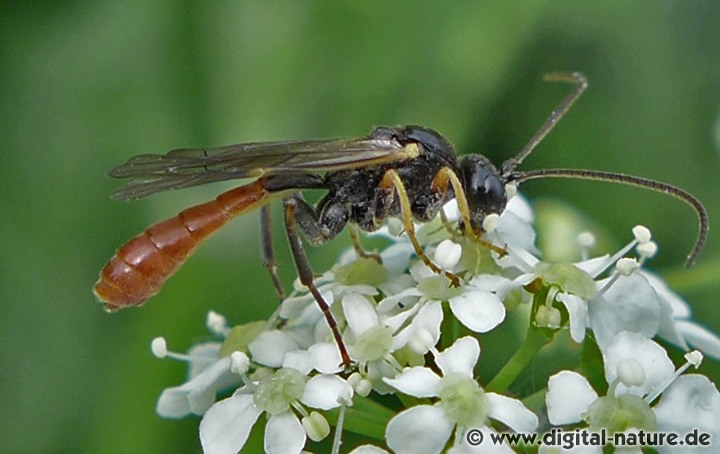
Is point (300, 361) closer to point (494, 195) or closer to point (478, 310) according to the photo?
point (478, 310)

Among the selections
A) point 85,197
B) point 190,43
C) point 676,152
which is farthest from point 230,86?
point 676,152

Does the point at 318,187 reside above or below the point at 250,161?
below

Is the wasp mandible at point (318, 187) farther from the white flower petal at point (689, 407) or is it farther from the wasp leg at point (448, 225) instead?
the white flower petal at point (689, 407)

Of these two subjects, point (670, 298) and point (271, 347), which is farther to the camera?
point (670, 298)

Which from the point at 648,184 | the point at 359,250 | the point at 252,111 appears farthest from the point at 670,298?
the point at 252,111

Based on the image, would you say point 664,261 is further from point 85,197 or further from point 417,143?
point 85,197

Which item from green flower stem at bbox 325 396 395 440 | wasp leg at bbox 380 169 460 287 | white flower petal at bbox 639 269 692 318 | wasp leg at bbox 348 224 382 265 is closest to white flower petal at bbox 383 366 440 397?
green flower stem at bbox 325 396 395 440

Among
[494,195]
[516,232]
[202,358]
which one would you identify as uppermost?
[494,195]
